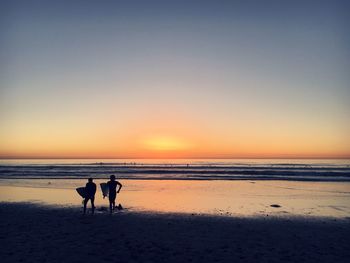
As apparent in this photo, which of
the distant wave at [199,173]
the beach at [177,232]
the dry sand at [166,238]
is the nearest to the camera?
the dry sand at [166,238]

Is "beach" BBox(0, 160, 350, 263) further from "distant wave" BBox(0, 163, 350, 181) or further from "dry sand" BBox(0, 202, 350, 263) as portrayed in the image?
"distant wave" BBox(0, 163, 350, 181)

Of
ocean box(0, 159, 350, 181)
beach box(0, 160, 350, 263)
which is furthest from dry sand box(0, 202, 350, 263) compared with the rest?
ocean box(0, 159, 350, 181)

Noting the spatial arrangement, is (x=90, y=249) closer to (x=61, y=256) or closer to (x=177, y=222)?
(x=61, y=256)

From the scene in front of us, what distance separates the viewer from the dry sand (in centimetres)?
1023

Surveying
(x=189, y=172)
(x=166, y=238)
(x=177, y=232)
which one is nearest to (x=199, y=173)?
(x=189, y=172)

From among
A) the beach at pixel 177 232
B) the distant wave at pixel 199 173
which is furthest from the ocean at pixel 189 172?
the beach at pixel 177 232

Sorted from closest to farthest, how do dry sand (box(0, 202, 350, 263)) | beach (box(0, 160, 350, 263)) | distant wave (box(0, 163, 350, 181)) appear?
dry sand (box(0, 202, 350, 263)), beach (box(0, 160, 350, 263)), distant wave (box(0, 163, 350, 181))

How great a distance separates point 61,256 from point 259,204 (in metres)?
14.9

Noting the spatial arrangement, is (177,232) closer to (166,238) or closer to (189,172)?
(166,238)

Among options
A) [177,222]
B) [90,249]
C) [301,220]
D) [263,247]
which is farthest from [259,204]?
[90,249]

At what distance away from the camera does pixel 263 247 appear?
11.3 metres

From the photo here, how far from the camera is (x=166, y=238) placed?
1246 cm

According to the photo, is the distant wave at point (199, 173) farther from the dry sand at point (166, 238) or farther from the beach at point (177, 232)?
the dry sand at point (166, 238)

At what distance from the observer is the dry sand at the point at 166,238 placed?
10227mm
